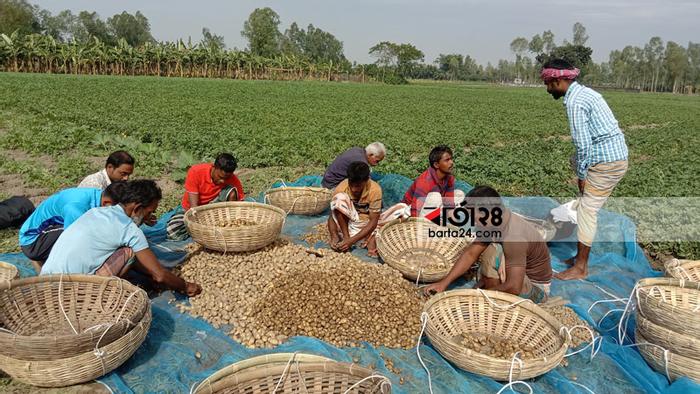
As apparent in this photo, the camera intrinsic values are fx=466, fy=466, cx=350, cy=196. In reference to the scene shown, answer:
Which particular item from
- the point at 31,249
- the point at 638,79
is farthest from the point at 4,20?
the point at 638,79

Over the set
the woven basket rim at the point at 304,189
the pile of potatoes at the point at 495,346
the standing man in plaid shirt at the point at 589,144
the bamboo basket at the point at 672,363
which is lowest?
the pile of potatoes at the point at 495,346

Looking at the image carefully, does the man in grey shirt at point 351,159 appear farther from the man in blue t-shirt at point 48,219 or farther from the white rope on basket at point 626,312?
the white rope on basket at point 626,312

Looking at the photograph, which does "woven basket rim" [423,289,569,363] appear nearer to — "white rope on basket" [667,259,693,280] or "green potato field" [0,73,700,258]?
"white rope on basket" [667,259,693,280]

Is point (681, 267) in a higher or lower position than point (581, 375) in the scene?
higher

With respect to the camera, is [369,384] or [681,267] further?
[681,267]

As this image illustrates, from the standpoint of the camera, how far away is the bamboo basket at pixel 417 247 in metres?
4.20

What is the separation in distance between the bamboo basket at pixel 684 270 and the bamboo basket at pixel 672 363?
3.45 ft

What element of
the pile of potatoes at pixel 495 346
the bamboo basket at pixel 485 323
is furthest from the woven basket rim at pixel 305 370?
the pile of potatoes at pixel 495 346

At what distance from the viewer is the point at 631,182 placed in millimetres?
7977

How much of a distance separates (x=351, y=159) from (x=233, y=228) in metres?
2.01

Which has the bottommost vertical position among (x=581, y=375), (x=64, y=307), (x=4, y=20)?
(x=581, y=375)

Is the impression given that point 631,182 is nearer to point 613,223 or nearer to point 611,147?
point 613,223

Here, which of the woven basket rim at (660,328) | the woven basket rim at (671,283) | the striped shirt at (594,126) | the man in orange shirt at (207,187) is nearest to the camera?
the woven basket rim at (660,328)

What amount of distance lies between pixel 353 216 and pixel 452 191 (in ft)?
3.82
